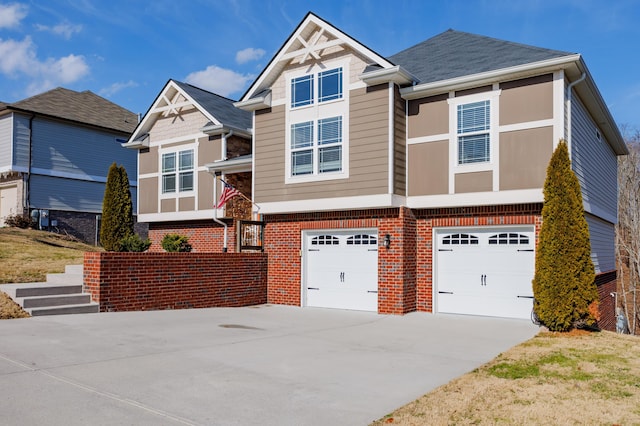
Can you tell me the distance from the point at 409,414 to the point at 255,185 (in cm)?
1094

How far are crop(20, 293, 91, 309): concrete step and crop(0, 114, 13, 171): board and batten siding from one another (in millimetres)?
16499

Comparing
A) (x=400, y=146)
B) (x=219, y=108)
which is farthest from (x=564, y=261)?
Result: (x=219, y=108)

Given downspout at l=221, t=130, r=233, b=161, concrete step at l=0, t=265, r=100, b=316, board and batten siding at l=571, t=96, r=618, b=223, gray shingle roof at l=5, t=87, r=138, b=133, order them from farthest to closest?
gray shingle roof at l=5, t=87, r=138, b=133, downspout at l=221, t=130, r=233, b=161, board and batten siding at l=571, t=96, r=618, b=223, concrete step at l=0, t=265, r=100, b=316

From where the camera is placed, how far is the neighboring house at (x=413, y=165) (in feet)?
40.2

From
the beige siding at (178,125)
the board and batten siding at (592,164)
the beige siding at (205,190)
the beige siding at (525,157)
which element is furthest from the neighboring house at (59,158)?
the board and batten siding at (592,164)

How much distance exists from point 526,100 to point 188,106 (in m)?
11.6

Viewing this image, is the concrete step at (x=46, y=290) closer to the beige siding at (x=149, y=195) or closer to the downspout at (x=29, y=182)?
the beige siding at (x=149, y=195)

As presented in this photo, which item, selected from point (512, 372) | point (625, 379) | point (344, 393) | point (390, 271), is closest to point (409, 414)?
point (344, 393)

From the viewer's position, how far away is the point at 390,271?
43.5 ft

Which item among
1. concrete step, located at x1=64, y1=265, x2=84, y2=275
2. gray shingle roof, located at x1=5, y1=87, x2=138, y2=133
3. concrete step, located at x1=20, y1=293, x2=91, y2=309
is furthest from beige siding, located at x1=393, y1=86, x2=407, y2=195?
gray shingle roof, located at x1=5, y1=87, x2=138, y2=133

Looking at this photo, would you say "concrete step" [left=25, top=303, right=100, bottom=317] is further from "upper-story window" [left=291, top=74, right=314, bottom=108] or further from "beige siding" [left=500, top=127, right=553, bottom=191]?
"beige siding" [left=500, top=127, right=553, bottom=191]

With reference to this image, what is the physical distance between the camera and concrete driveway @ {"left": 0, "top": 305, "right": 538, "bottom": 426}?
207 inches

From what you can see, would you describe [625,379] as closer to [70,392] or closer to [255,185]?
[70,392]

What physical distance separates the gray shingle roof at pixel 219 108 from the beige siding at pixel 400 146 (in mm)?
6622
